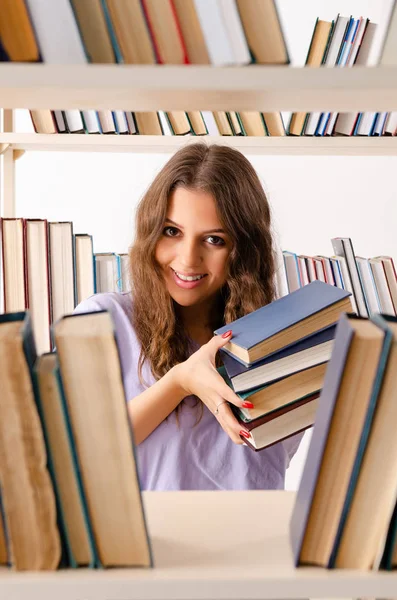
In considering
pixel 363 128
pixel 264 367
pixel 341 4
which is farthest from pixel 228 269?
pixel 341 4

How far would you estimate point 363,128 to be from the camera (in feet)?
5.52

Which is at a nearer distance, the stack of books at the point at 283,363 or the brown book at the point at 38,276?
the stack of books at the point at 283,363

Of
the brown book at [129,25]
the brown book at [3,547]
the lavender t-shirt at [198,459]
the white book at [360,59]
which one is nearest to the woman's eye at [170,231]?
the lavender t-shirt at [198,459]

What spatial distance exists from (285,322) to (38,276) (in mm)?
944

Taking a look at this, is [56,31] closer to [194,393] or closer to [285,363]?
[285,363]

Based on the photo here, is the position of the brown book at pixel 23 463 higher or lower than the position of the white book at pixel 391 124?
lower

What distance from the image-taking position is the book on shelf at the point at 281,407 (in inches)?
33.3

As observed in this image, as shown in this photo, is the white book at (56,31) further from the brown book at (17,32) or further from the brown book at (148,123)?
the brown book at (148,123)

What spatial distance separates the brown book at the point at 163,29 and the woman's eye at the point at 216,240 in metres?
0.70

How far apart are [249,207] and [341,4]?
1765 millimetres

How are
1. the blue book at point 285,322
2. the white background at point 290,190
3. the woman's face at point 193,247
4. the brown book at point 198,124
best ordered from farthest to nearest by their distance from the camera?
the white background at point 290,190 < the brown book at point 198,124 < the woman's face at point 193,247 < the blue book at point 285,322

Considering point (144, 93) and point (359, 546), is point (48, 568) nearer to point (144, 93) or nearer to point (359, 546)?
point (359, 546)

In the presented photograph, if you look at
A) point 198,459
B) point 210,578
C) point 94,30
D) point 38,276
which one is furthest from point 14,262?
point 210,578

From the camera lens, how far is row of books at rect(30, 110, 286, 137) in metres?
1.62
